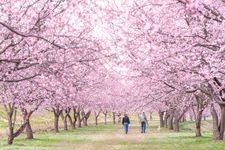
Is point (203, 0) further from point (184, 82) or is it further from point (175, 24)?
point (184, 82)

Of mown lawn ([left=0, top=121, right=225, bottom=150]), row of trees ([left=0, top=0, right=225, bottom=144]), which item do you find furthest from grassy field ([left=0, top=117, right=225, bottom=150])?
row of trees ([left=0, top=0, right=225, bottom=144])

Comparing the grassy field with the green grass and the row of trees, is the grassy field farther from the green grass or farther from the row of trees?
the row of trees

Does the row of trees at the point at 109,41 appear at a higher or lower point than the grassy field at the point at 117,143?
higher

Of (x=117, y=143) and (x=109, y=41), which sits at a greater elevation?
(x=109, y=41)

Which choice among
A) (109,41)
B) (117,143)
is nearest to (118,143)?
(117,143)

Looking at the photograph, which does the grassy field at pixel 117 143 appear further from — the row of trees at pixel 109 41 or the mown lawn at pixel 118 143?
the row of trees at pixel 109 41

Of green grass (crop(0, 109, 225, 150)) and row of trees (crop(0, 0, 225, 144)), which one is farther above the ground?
row of trees (crop(0, 0, 225, 144))

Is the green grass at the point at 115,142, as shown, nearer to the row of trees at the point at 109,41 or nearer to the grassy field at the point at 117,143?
the grassy field at the point at 117,143

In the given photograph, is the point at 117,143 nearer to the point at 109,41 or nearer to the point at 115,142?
the point at 115,142

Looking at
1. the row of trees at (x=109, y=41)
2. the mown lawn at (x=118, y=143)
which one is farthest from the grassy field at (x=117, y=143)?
the row of trees at (x=109, y=41)

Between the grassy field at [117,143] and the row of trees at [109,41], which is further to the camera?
the grassy field at [117,143]

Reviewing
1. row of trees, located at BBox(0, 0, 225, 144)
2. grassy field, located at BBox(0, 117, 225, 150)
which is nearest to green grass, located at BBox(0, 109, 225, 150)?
grassy field, located at BBox(0, 117, 225, 150)

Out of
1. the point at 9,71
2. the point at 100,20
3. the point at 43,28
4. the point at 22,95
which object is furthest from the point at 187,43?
the point at 22,95

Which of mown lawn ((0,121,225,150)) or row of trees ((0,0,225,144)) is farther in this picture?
mown lawn ((0,121,225,150))
